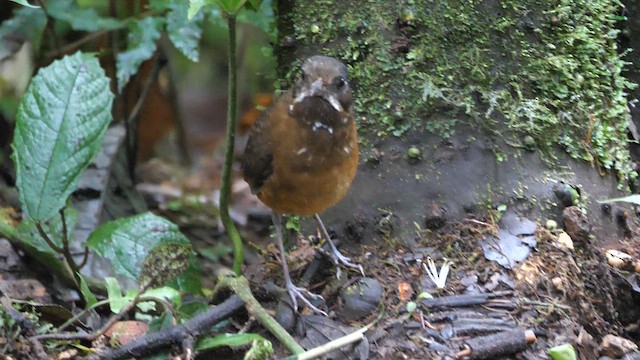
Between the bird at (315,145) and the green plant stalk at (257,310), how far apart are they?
15cm

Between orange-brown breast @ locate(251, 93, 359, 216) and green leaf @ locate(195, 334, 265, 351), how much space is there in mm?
610

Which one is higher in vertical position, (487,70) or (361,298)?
(487,70)

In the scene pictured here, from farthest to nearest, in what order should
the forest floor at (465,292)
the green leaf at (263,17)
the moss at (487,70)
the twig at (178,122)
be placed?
the twig at (178,122)
the green leaf at (263,17)
the moss at (487,70)
the forest floor at (465,292)

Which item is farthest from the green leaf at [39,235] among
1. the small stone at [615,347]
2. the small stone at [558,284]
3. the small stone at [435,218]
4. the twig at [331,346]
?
the small stone at [615,347]

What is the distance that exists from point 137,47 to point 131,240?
4.24 ft

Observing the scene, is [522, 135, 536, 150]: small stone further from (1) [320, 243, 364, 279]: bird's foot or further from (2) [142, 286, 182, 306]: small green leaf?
(2) [142, 286, 182, 306]: small green leaf

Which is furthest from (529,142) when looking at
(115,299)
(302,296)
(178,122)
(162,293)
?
(178,122)

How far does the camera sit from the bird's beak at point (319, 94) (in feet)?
9.14

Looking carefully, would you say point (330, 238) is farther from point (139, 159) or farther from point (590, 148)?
point (139, 159)

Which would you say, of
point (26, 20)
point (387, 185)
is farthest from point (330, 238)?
point (26, 20)

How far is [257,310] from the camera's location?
2641 millimetres

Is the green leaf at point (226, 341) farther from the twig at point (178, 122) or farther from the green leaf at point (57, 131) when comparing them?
the twig at point (178, 122)

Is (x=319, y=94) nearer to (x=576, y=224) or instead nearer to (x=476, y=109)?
(x=476, y=109)

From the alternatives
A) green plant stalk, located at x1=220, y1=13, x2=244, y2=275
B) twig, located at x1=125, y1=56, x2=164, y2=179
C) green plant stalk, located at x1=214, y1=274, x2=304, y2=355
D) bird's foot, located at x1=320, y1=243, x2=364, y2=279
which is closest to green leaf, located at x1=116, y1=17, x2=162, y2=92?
twig, located at x1=125, y1=56, x2=164, y2=179
